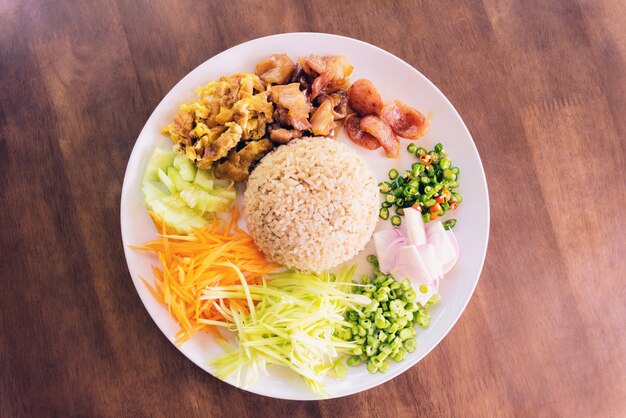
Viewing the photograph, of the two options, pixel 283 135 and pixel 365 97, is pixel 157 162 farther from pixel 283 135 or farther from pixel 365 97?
pixel 365 97

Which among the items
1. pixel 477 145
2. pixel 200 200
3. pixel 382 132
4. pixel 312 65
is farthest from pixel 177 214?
pixel 477 145

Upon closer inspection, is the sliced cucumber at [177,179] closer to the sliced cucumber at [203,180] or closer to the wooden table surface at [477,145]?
the sliced cucumber at [203,180]

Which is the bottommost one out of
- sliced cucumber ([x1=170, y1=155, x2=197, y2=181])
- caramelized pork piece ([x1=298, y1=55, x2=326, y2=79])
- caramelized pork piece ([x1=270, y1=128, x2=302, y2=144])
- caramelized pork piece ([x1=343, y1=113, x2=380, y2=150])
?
caramelized pork piece ([x1=343, y1=113, x2=380, y2=150])

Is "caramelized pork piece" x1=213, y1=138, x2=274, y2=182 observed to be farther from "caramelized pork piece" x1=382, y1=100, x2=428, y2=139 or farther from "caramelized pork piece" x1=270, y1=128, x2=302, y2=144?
"caramelized pork piece" x1=382, y1=100, x2=428, y2=139

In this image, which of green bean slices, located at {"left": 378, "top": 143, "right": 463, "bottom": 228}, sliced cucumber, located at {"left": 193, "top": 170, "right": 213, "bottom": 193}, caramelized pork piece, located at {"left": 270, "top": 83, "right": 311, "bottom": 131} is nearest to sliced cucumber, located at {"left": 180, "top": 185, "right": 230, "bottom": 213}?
sliced cucumber, located at {"left": 193, "top": 170, "right": 213, "bottom": 193}

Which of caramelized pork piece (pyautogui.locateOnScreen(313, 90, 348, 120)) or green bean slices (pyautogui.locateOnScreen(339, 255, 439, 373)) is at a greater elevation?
caramelized pork piece (pyautogui.locateOnScreen(313, 90, 348, 120))

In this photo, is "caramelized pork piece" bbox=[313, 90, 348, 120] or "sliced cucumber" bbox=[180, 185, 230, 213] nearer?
"sliced cucumber" bbox=[180, 185, 230, 213]

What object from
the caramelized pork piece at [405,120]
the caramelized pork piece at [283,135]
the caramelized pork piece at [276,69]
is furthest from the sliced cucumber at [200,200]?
the caramelized pork piece at [405,120]

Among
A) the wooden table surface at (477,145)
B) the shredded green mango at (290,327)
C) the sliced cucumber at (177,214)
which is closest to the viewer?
the shredded green mango at (290,327)

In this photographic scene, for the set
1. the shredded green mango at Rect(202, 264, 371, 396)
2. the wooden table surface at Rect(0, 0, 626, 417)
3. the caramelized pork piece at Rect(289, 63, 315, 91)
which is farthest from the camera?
the wooden table surface at Rect(0, 0, 626, 417)
